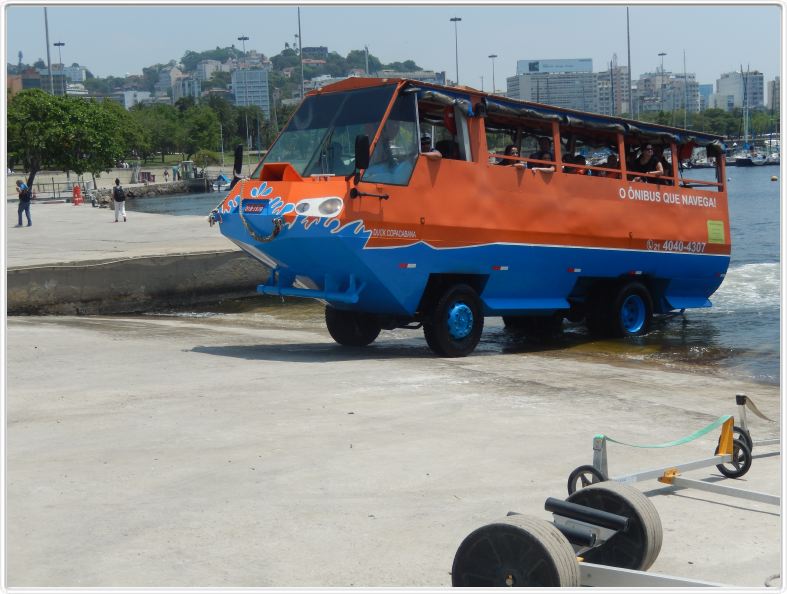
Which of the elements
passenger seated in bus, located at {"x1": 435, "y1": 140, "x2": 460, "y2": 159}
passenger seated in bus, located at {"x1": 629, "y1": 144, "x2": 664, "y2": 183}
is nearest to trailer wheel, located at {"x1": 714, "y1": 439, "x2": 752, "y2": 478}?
passenger seated in bus, located at {"x1": 435, "y1": 140, "x2": 460, "y2": 159}

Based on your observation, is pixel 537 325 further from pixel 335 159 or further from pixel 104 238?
pixel 104 238

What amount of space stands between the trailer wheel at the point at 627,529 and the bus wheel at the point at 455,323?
7.11m

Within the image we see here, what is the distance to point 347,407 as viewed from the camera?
892cm

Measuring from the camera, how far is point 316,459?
7215mm

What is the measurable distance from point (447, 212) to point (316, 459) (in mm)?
5641

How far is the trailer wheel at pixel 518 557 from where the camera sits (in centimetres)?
436

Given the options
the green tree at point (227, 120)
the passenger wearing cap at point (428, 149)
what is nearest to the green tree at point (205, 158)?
the green tree at point (227, 120)

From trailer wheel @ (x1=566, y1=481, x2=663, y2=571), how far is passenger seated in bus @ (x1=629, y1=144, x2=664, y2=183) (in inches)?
435

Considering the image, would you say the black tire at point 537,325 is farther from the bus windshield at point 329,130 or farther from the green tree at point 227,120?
the green tree at point 227,120

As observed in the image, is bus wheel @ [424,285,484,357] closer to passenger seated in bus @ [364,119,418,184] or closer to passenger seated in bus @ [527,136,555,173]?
passenger seated in bus @ [364,119,418,184]

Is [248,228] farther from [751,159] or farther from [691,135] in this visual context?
[751,159]

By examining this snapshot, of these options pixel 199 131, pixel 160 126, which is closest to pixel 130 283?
pixel 199 131

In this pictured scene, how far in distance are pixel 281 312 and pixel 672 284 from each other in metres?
6.75

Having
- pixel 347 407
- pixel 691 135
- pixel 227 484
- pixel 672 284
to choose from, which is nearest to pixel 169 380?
pixel 347 407
